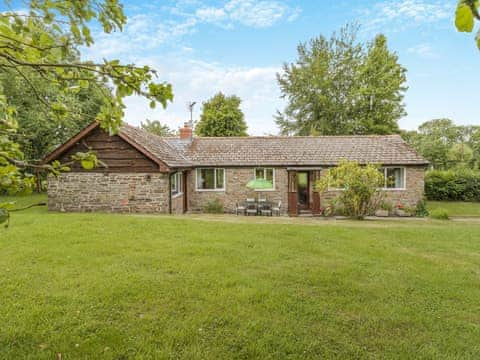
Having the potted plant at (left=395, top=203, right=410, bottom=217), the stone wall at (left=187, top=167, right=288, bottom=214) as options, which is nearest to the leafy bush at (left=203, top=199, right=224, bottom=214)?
the stone wall at (left=187, top=167, right=288, bottom=214)

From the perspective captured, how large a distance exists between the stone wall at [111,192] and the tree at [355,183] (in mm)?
8107

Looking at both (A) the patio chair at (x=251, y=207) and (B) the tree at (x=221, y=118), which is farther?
(B) the tree at (x=221, y=118)

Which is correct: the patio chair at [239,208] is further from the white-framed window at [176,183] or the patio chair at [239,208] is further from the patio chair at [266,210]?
the white-framed window at [176,183]

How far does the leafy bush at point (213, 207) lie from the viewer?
1798 cm

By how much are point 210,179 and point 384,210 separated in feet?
34.3

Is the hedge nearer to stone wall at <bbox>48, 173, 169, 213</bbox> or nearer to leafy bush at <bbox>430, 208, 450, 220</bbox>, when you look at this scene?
leafy bush at <bbox>430, 208, 450, 220</bbox>

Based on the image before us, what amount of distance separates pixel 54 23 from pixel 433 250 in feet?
30.1

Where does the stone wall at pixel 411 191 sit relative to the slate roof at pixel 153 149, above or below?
below

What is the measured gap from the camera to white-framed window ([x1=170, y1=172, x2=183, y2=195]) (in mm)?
16062

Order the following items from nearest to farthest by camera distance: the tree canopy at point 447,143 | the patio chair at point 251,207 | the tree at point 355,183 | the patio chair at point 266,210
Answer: the tree at point 355,183
the patio chair at point 266,210
the patio chair at point 251,207
the tree canopy at point 447,143

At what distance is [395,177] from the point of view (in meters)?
18.1

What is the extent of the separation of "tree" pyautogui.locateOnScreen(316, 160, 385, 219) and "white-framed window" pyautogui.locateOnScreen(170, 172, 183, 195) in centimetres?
762

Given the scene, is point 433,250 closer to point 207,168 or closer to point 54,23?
point 54,23

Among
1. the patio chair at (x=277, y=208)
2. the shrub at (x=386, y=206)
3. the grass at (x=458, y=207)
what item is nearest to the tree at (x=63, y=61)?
the patio chair at (x=277, y=208)
